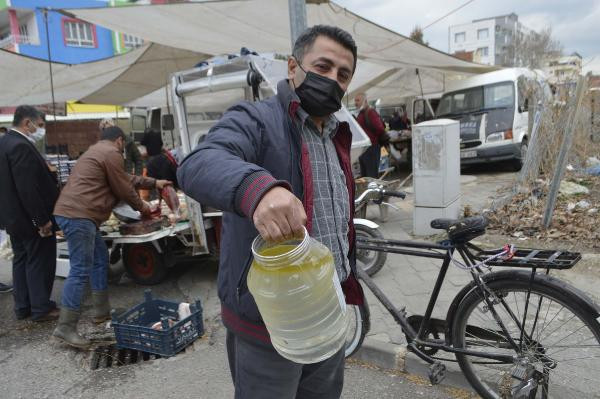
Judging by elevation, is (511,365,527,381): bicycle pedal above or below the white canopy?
below

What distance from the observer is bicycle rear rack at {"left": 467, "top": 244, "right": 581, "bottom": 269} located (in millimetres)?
2232

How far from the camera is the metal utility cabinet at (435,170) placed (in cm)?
584

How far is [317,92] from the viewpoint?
1638mm

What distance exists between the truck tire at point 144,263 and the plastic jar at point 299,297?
4080 mm

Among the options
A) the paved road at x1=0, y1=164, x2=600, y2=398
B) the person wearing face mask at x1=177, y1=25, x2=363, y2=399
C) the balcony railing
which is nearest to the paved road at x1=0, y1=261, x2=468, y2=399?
the paved road at x1=0, y1=164, x2=600, y2=398

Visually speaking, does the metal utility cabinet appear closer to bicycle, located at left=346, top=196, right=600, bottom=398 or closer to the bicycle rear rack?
bicycle, located at left=346, top=196, right=600, bottom=398

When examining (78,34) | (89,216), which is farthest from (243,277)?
(78,34)

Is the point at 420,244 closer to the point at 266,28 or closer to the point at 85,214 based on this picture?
the point at 85,214

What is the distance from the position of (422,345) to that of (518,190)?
16.9ft

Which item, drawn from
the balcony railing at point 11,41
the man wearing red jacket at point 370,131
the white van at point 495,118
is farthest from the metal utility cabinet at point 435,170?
the balcony railing at point 11,41

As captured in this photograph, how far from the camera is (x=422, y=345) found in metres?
2.79

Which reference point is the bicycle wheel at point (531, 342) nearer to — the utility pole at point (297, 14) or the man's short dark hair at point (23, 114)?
the utility pole at point (297, 14)

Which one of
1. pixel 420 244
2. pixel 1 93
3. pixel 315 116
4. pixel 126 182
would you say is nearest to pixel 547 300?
pixel 420 244

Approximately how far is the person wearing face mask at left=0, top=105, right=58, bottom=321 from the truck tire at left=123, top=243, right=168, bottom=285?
863mm
